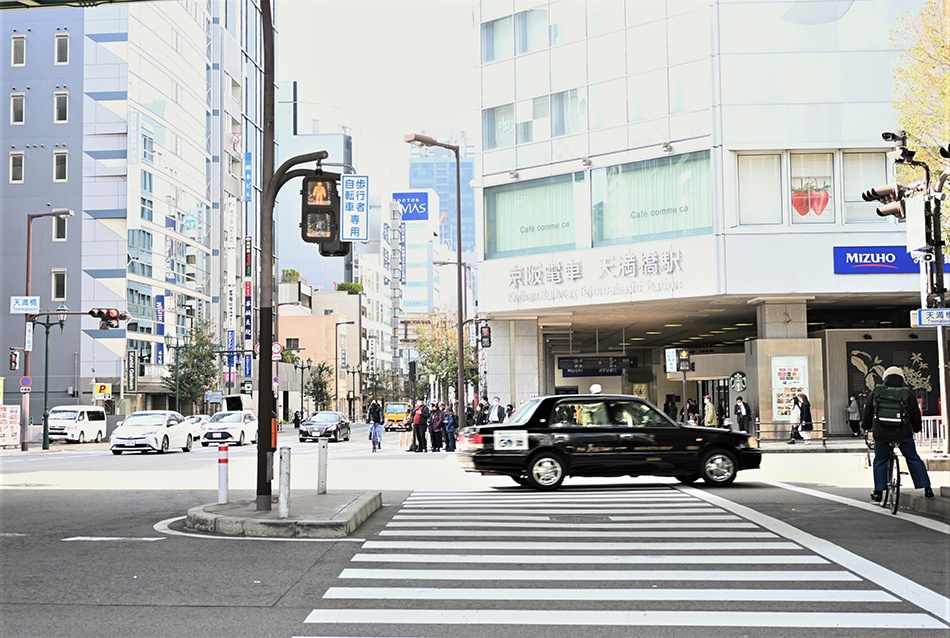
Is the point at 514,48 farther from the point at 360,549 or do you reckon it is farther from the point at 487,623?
the point at 487,623

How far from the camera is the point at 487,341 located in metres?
39.1

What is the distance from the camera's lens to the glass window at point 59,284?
230 ft

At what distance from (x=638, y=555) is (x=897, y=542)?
3.04 m

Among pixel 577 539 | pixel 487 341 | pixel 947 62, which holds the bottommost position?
pixel 577 539

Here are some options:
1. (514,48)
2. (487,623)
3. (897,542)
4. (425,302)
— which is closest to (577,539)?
(897,542)

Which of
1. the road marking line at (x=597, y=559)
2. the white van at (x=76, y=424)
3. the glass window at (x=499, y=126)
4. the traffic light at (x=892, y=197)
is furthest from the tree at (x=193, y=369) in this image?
the road marking line at (x=597, y=559)

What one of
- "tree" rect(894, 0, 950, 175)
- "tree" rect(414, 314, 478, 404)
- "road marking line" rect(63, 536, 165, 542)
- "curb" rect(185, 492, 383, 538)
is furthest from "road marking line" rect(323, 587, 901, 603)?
"tree" rect(414, 314, 478, 404)

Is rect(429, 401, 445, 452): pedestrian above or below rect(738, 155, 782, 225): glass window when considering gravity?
below

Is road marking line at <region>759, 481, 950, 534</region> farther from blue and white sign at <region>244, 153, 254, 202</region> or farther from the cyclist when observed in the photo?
blue and white sign at <region>244, 153, 254, 202</region>

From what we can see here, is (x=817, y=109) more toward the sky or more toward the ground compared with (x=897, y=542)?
more toward the sky

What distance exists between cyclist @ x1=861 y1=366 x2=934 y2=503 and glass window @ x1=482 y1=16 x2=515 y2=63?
2805cm

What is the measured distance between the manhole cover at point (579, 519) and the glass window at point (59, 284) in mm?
62120

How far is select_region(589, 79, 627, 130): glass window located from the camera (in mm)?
36938

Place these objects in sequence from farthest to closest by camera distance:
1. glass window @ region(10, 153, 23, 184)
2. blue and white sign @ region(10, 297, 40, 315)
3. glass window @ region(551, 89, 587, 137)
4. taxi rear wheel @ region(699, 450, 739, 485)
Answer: glass window @ region(10, 153, 23, 184) → blue and white sign @ region(10, 297, 40, 315) → glass window @ region(551, 89, 587, 137) → taxi rear wheel @ region(699, 450, 739, 485)
